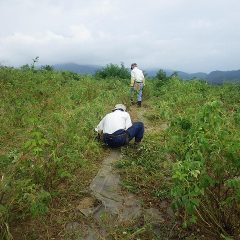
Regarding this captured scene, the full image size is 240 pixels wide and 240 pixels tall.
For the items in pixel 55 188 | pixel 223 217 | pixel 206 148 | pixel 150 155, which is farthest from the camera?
pixel 150 155

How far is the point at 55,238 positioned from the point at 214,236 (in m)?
1.95

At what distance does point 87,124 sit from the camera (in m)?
8.76

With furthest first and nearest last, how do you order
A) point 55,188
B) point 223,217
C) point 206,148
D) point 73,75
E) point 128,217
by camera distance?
point 73,75 < point 55,188 < point 128,217 < point 223,217 < point 206,148

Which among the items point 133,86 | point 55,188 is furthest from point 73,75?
point 55,188

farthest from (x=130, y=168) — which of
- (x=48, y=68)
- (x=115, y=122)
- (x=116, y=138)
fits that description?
(x=48, y=68)

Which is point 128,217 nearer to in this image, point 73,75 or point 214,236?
point 214,236

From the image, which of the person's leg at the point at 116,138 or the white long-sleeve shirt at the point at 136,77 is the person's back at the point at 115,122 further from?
the white long-sleeve shirt at the point at 136,77

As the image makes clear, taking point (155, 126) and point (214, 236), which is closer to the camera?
point (214, 236)

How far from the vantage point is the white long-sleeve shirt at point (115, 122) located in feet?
25.5

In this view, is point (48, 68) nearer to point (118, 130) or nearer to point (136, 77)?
point (136, 77)

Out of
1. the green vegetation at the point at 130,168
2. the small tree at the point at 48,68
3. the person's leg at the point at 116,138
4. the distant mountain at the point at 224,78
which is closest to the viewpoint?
the green vegetation at the point at 130,168

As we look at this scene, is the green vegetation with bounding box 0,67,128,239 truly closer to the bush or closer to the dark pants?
the dark pants

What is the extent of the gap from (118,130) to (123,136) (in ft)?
0.58

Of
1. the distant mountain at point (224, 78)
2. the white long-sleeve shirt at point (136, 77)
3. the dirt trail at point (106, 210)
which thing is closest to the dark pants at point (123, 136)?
the dirt trail at point (106, 210)
